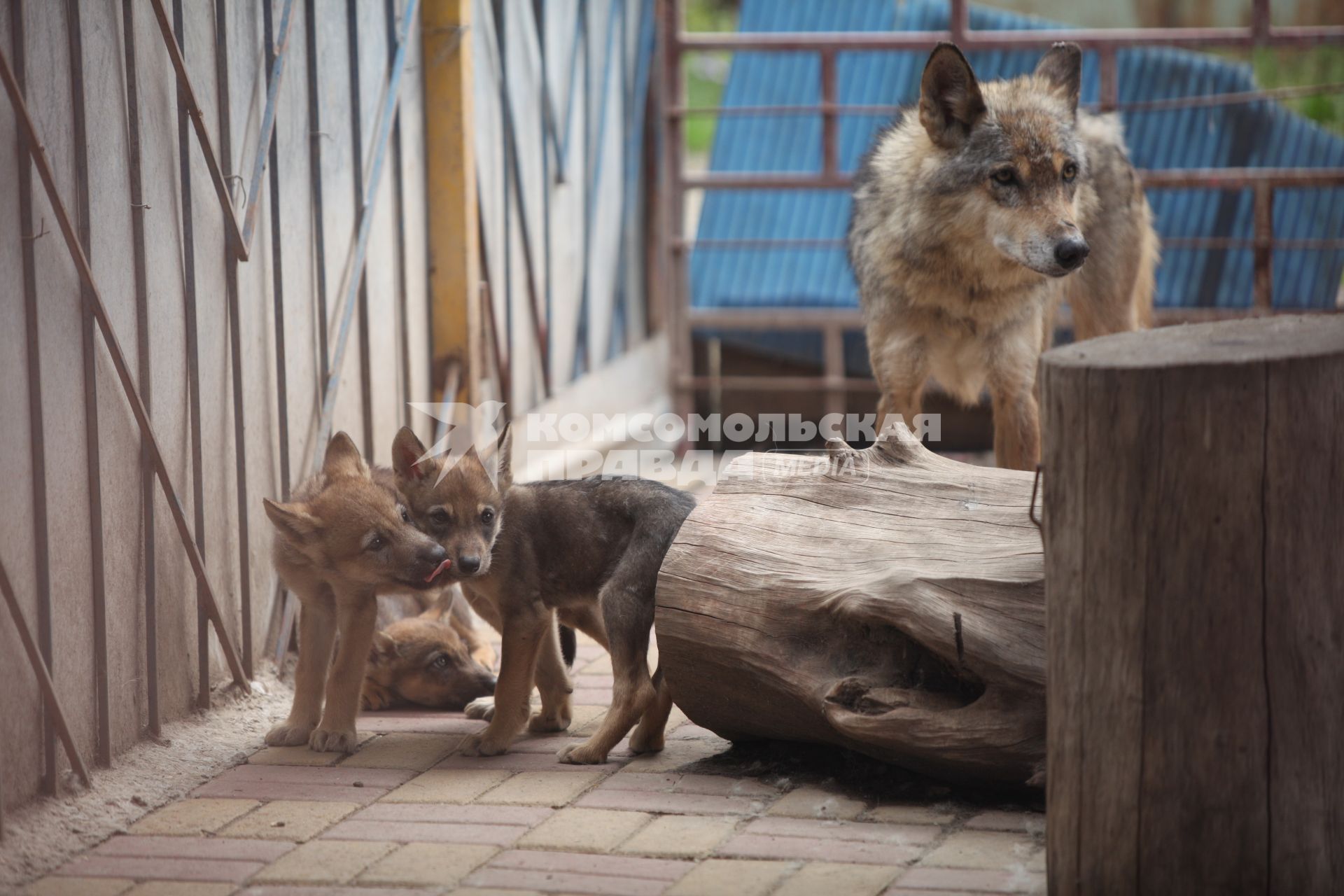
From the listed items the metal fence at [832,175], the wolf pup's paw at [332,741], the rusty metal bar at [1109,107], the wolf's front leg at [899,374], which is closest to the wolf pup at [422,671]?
the wolf pup's paw at [332,741]

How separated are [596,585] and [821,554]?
88cm

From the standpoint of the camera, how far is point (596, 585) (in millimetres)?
4855

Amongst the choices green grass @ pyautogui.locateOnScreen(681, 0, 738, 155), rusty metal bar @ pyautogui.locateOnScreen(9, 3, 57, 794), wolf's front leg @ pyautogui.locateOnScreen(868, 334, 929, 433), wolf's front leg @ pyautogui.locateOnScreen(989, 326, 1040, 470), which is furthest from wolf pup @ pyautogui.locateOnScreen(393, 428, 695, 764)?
green grass @ pyautogui.locateOnScreen(681, 0, 738, 155)

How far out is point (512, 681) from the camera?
4742 mm

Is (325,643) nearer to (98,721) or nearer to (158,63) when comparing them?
(98,721)

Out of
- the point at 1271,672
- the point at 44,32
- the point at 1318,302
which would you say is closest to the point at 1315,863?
the point at 1271,672

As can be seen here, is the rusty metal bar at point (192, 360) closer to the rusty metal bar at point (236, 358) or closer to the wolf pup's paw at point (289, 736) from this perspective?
the rusty metal bar at point (236, 358)

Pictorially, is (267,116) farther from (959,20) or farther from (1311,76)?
(1311,76)

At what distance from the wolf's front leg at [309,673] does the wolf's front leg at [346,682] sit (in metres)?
0.10

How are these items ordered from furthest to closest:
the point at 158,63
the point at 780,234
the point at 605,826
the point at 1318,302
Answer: the point at 780,234
the point at 1318,302
the point at 158,63
the point at 605,826

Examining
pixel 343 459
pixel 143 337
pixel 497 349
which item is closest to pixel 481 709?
pixel 343 459

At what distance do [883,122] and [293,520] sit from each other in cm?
655

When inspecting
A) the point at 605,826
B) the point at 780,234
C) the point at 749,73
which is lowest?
the point at 605,826

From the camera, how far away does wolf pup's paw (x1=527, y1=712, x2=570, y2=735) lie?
5.04 m
